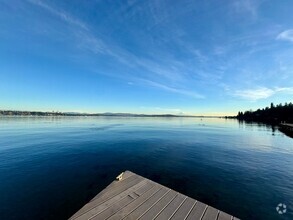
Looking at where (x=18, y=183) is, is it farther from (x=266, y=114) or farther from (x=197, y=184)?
(x=266, y=114)

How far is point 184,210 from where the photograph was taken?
7.33 m

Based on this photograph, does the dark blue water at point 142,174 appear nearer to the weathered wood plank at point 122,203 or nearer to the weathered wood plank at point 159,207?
the weathered wood plank at point 122,203

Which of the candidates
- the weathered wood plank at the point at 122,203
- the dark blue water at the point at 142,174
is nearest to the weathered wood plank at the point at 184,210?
the weathered wood plank at the point at 122,203

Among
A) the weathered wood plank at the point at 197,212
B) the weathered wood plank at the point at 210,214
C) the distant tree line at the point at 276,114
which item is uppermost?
the distant tree line at the point at 276,114

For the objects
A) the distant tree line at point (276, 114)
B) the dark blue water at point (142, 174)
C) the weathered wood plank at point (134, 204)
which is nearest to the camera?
the weathered wood plank at point (134, 204)

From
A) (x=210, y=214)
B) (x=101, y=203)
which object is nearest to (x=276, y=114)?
(x=210, y=214)

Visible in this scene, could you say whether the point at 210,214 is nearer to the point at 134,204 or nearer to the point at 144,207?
the point at 144,207

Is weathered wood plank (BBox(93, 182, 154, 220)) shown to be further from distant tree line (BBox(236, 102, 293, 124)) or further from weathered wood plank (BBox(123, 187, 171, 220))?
distant tree line (BBox(236, 102, 293, 124))

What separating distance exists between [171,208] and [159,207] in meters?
0.54

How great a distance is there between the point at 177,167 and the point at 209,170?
3.05 m

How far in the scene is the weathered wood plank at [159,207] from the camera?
6.84 m

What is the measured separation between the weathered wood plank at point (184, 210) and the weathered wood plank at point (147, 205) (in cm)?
123

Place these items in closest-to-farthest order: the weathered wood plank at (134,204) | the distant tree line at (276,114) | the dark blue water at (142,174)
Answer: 1. the weathered wood plank at (134,204)
2. the dark blue water at (142,174)
3. the distant tree line at (276,114)

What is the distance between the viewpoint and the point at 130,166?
17.2 meters
